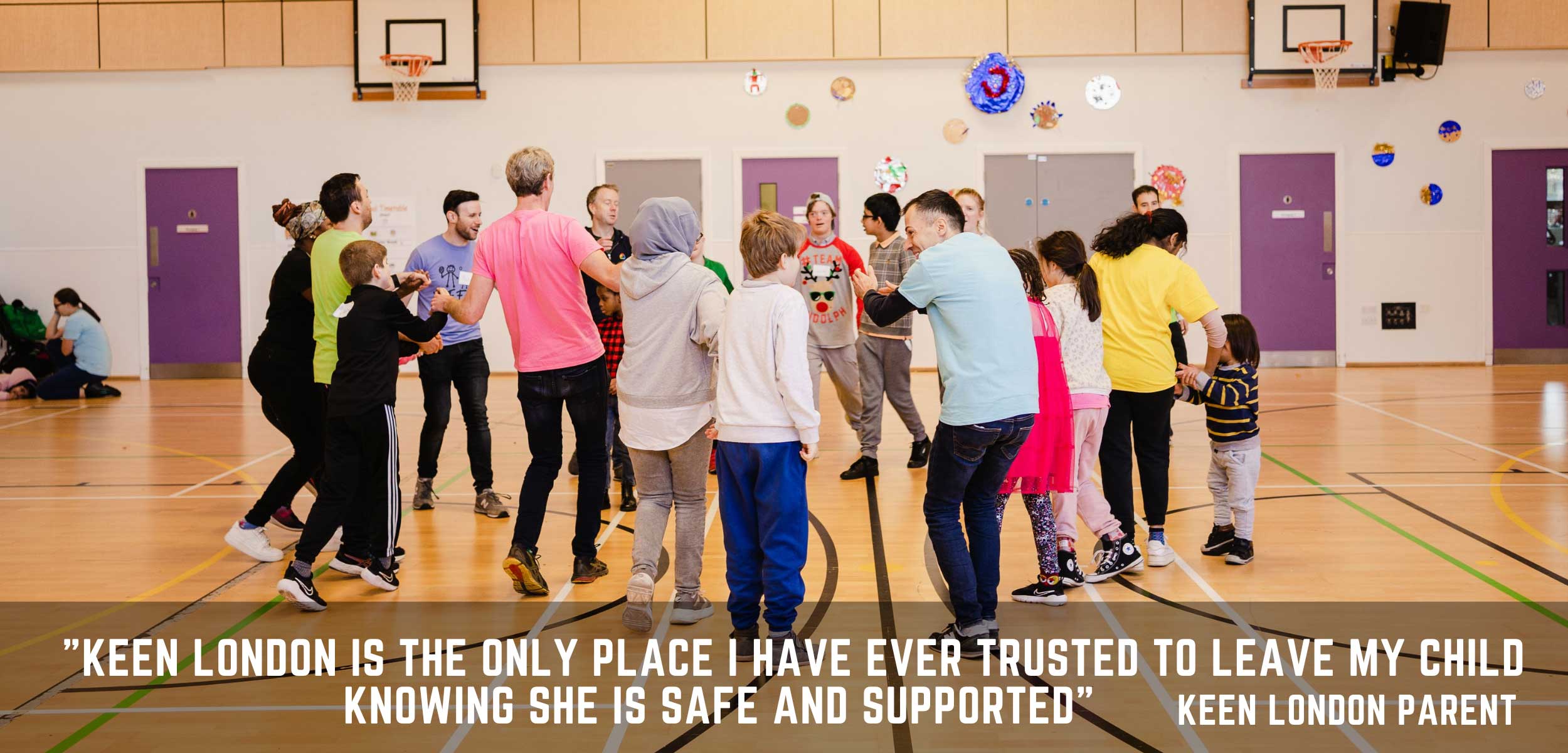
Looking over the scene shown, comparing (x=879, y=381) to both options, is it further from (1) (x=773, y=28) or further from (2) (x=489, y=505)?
(1) (x=773, y=28)

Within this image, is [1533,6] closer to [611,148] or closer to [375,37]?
[611,148]

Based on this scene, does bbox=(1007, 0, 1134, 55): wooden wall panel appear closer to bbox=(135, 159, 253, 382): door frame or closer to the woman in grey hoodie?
bbox=(135, 159, 253, 382): door frame

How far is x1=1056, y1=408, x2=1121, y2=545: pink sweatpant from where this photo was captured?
14.4 ft

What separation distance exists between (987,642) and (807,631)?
586mm

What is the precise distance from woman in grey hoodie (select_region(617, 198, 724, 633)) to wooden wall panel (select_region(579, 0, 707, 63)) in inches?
352

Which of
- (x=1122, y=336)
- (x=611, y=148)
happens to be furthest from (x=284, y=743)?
(x=611, y=148)

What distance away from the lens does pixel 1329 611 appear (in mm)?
4074

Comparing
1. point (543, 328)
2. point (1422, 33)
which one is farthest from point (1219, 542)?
point (1422, 33)

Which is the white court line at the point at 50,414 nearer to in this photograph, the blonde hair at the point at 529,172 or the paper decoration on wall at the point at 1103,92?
the blonde hair at the point at 529,172

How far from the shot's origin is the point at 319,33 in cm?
1253

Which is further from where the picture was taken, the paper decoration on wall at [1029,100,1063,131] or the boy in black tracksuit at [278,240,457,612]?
the paper decoration on wall at [1029,100,1063,131]

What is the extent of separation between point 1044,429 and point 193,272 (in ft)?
37.3

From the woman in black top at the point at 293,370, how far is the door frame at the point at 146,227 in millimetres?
Result: 8637

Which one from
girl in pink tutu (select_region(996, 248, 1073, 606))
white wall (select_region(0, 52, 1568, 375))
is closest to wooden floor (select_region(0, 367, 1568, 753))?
girl in pink tutu (select_region(996, 248, 1073, 606))
